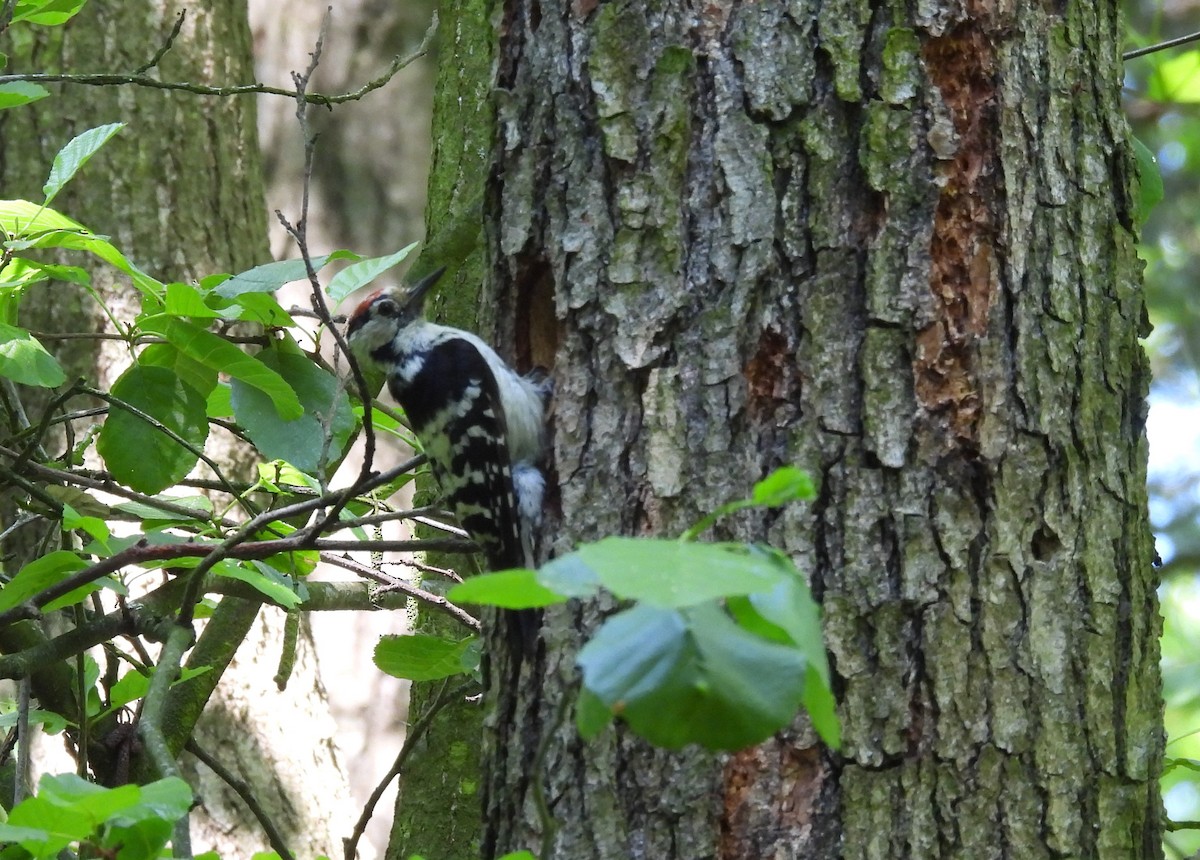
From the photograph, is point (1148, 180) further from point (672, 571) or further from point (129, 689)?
point (129, 689)

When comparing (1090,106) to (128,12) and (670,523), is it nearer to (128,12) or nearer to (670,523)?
(670,523)

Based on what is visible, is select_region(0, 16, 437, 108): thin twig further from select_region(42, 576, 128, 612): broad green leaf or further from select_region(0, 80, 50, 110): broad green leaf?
select_region(42, 576, 128, 612): broad green leaf

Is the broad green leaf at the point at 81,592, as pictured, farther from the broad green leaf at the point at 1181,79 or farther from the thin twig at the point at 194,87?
the broad green leaf at the point at 1181,79

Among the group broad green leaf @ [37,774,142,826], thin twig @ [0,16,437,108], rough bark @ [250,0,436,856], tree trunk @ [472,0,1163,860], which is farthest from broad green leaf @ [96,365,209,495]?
rough bark @ [250,0,436,856]

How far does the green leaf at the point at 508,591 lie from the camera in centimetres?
99

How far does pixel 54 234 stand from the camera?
6.96ft

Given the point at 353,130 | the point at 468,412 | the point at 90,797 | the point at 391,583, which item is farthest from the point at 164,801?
the point at 353,130

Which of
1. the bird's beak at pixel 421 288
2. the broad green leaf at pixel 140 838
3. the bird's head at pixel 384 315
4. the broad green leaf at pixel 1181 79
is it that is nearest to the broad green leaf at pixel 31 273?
the broad green leaf at pixel 140 838

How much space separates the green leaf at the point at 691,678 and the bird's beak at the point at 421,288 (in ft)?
7.98

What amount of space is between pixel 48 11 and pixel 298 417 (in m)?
0.88

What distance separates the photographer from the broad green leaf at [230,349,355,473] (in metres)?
2.27

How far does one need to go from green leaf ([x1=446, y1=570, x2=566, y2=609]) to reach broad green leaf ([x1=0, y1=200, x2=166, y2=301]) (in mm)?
1372

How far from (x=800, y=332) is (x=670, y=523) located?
358 millimetres

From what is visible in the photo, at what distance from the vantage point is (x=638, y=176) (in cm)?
204
